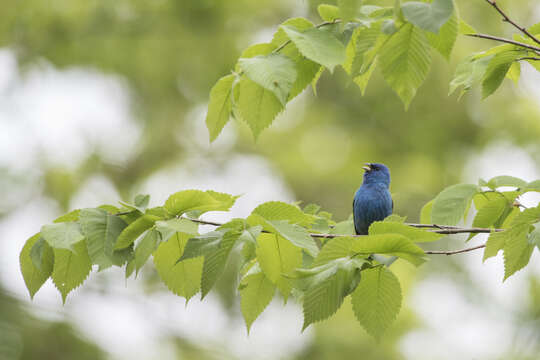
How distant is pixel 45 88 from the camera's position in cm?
857

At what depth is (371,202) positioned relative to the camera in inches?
187

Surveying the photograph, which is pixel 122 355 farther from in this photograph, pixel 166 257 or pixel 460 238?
pixel 166 257

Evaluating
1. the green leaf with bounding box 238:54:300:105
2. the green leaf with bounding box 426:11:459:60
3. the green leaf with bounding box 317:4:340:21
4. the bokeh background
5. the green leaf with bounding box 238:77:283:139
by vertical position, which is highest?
the green leaf with bounding box 317:4:340:21

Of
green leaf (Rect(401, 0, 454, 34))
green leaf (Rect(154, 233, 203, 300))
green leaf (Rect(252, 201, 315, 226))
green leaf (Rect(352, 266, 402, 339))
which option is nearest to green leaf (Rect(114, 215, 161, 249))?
green leaf (Rect(154, 233, 203, 300))

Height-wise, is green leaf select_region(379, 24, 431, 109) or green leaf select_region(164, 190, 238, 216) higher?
green leaf select_region(379, 24, 431, 109)

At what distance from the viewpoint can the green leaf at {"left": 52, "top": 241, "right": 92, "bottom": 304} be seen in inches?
76.9

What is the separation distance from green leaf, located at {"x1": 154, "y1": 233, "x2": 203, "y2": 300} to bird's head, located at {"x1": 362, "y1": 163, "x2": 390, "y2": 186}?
314cm

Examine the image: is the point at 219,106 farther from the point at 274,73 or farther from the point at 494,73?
the point at 494,73

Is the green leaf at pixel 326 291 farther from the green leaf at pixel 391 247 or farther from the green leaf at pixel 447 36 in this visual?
the green leaf at pixel 447 36

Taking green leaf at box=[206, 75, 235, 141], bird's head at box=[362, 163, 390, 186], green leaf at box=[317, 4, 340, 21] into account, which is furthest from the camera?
bird's head at box=[362, 163, 390, 186]

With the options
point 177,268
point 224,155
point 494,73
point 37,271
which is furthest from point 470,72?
point 224,155

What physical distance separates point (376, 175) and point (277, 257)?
3.31 m

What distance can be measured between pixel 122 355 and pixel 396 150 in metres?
4.72

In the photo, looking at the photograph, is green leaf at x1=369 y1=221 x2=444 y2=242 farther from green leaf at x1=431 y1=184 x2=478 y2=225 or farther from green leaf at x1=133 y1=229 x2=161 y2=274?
green leaf at x1=133 y1=229 x2=161 y2=274
